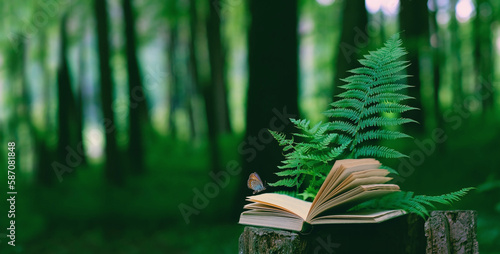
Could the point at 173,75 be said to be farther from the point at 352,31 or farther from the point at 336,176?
the point at 336,176

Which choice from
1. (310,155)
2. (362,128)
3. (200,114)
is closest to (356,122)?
(362,128)

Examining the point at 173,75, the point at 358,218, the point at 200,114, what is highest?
the point at 173,75

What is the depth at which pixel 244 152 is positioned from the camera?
5.93 meters

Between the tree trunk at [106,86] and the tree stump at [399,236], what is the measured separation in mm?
9591

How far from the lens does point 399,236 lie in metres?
1.92

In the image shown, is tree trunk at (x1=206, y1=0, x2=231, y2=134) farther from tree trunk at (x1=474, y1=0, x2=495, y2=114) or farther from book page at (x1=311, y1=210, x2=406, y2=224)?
book page at (x1=311, y1=210, x2=406, y2=224)

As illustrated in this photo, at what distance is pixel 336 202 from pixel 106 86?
10.3m

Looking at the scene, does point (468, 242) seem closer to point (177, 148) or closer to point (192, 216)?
point (192, 216)

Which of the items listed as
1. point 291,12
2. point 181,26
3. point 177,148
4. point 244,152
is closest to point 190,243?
point 244,152

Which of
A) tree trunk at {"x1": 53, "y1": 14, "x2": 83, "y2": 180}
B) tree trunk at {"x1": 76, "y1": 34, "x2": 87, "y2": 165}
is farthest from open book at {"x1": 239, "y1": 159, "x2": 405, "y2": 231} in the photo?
tree trunk at {"x1": 76, "y1": 34, "x2": 87, "y2": 165}

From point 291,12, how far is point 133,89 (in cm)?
813

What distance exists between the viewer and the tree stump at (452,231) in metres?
1.90

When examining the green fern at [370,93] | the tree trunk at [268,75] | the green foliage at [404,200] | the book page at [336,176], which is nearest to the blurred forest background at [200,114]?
the tree trunk at [268,75]

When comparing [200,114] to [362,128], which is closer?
[362,128]
